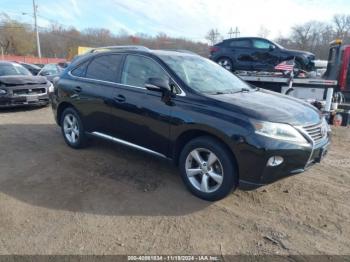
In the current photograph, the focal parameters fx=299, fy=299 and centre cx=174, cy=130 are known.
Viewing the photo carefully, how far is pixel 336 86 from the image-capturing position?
32.0 ft

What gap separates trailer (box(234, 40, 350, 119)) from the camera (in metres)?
9.41

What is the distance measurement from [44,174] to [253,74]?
759 cm

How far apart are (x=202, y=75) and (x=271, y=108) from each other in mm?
1176

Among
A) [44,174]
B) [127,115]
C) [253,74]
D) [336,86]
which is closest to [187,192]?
[127,115]

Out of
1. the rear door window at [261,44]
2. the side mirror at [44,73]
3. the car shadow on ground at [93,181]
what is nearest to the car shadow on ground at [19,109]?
the car shadow on ground at [93,181]

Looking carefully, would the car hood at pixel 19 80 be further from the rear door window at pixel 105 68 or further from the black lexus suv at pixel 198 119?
the rear door window at pixel 105 68

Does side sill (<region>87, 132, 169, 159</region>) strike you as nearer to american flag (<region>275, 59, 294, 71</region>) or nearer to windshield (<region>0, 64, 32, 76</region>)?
windshield (<region>0, 64, 32, 76</region>)

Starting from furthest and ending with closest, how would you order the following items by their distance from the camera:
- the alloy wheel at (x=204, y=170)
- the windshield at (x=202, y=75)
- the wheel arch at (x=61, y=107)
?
1. the wheel arch at (x=61, y=107)
2. the windshield at (x=202, y=75)
3. the alloy wheel at (x=204, y=170)

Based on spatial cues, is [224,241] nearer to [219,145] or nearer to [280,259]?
[280,259]

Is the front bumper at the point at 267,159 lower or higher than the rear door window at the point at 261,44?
lower

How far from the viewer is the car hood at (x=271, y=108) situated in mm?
3277

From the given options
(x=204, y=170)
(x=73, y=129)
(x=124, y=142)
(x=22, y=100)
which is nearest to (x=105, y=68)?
(x=124, y=142)

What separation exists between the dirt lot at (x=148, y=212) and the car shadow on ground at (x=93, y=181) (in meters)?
0.01

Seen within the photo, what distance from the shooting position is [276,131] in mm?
3186
